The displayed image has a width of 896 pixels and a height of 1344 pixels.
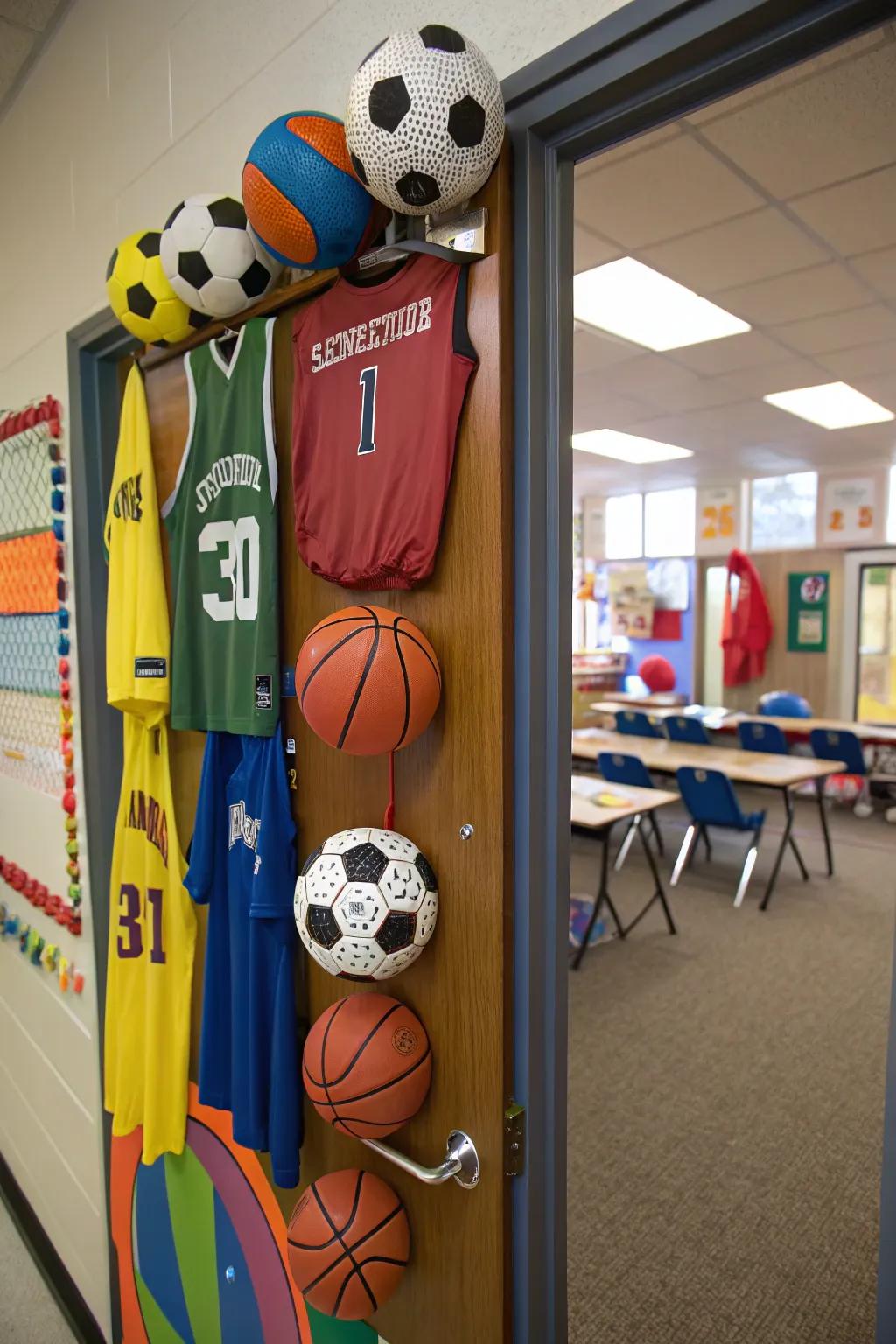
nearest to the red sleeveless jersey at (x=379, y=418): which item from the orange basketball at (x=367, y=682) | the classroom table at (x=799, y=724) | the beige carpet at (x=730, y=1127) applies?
the orange basketball at (x=367, y=682)

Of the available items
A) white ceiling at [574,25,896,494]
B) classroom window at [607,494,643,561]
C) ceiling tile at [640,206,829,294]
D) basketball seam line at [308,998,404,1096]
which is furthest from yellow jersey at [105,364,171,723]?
classroom window at [607,494,643,561]

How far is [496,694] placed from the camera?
1063 mm

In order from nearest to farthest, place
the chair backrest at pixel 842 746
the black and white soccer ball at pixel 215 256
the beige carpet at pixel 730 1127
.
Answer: the black and white soccer ball at pixel 215 256
the beige carpet at pixel 730 1127
the chair backrest at pixel 842 746

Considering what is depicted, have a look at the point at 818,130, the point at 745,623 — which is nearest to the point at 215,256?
the point at 818,130

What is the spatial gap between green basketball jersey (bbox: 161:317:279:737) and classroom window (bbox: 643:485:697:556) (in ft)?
25.1

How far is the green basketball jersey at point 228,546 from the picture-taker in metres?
1.36

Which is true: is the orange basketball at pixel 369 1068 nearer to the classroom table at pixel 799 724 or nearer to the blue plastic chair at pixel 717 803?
the blue plastic chair at pixel 717 803

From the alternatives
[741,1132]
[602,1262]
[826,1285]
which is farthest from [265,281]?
[741,1132]

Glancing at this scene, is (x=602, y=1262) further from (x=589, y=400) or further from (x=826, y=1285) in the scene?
(x=589, y=400)

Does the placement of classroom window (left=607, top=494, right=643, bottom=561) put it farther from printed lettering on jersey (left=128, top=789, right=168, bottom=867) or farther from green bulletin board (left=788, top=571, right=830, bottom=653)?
printed lettering on jersey (left=128, top=789, right=168, bottom=867)

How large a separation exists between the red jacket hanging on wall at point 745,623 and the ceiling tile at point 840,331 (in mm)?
3892

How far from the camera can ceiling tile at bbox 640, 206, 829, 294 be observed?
9.53 ft

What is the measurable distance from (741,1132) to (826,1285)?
0.61 meters

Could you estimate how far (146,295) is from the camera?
1.39m
